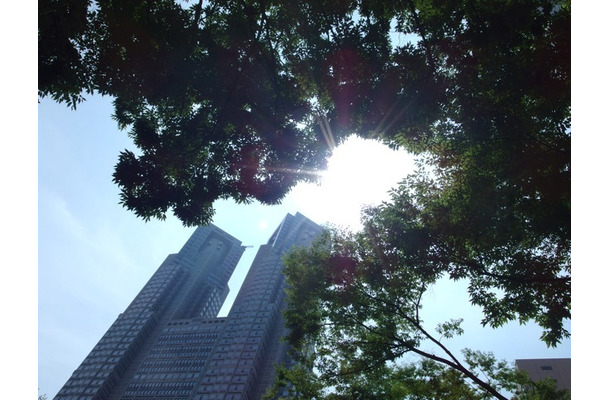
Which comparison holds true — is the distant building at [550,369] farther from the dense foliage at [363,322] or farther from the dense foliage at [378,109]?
the dense foliage at [378,109]

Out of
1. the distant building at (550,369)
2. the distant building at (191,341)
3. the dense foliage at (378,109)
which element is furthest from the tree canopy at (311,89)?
the distant building at (191,341)

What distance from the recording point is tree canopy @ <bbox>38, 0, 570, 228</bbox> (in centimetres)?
695

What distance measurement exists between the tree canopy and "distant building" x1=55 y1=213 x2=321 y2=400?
7622cm

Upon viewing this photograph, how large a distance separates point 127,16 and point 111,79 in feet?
4.61

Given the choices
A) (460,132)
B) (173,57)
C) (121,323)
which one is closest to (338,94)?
(460,132)

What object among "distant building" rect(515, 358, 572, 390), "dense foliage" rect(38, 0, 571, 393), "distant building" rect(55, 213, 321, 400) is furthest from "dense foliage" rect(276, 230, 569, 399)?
"distant building" rect(55, 213, 321, 400)

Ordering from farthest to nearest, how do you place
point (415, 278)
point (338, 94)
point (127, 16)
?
point (415, 278) → point (338, 94) → point (127, 16)

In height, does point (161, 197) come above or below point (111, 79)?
below

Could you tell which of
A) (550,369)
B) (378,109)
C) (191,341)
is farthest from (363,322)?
(191,341)

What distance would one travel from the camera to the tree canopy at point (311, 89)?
695 cm

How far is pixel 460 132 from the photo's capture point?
7785mm

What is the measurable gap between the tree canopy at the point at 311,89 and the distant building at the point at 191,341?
7622 cm

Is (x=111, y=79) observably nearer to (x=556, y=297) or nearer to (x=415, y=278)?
(x=415, y=278)

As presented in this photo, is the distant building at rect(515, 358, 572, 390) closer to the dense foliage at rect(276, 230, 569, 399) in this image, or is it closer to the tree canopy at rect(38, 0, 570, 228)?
the dense foliage at rect(276, 230, 569, 399)
